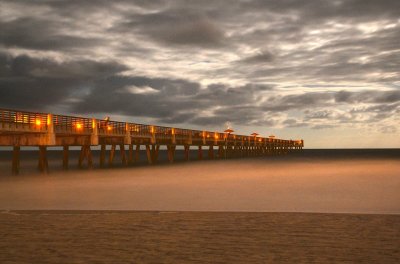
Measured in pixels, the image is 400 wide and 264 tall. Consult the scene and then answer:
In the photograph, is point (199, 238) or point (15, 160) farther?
point (15, 160)

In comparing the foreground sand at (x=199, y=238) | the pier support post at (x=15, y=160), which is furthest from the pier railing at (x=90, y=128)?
the foreground sand at (x=199, y=238)

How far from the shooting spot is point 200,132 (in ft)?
192

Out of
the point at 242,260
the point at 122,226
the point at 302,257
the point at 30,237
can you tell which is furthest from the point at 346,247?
the point at 30,237

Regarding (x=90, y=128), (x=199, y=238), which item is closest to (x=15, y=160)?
(x=90, y=128)

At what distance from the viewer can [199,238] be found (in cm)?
791

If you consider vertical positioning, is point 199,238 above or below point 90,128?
below

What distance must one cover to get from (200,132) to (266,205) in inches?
1701

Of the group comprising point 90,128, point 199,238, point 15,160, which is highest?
point 90,128

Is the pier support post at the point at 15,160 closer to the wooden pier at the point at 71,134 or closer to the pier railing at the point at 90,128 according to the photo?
the wooden pier at the point at 71,134

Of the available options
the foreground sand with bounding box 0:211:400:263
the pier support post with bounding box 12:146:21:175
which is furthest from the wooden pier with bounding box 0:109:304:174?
the foreground sand with bounding box 0:211:400:263

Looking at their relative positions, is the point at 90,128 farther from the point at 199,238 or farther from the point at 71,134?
the point at 199,238

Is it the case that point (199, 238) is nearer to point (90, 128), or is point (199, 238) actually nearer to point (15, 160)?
point (90, 128)

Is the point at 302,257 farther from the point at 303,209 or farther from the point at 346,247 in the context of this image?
the point at 303,209

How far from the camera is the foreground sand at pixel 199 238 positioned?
21.7 feet
